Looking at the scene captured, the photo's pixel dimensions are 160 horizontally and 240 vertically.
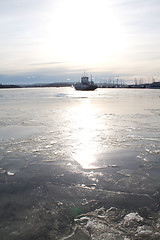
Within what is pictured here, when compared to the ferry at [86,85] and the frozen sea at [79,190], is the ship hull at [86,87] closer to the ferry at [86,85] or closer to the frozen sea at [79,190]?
the ferry at [86,85]

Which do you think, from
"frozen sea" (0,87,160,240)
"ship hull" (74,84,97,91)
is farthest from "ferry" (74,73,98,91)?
"frozen sea" (0,87,160,240)

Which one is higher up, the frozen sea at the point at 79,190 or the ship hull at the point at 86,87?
the ship hull at the point at 86,87

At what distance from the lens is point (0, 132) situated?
805 cm

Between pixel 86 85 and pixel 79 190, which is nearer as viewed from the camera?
pixel 79 190

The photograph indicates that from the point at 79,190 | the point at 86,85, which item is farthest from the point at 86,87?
the point at 79,190

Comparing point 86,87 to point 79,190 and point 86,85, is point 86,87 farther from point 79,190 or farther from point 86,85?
point 79,190

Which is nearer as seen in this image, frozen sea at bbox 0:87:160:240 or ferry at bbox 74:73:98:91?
frozen sea at bbox 0:87:160:240

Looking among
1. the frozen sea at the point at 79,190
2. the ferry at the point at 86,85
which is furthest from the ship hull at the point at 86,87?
the frozen sea at the point at 79,190

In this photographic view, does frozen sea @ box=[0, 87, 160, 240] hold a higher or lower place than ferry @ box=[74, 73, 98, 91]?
lower

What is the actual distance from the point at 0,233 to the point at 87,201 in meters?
1.24

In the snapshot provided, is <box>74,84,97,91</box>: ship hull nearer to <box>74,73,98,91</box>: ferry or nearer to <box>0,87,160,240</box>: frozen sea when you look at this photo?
<box>74,73,98,91</box>: ferry

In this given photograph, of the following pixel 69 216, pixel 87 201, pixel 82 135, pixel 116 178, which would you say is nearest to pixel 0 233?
pixel 69 216

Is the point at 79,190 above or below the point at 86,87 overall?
below

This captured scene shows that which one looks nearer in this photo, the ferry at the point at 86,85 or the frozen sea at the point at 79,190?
the frozen sea at the point at 79,190
